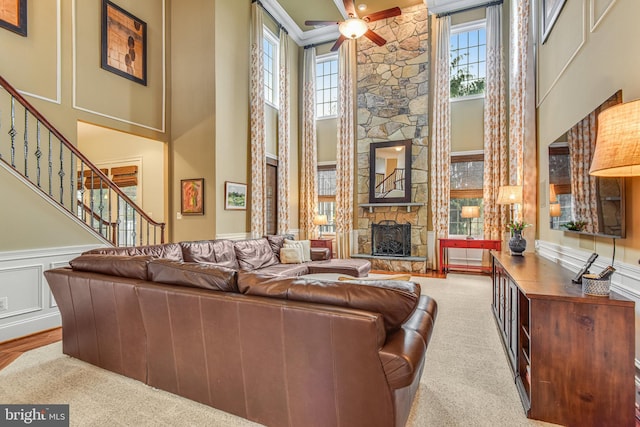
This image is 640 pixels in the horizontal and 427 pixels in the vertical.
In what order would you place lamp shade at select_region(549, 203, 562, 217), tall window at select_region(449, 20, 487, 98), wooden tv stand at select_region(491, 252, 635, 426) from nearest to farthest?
wooden tv stand at select_region(491, 252, 635, 426) → lamp shade at select_region(549, 203, 562, 217) → tall window at select_region(449, 20, 487, 98)

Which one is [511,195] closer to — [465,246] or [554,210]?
[554,210]

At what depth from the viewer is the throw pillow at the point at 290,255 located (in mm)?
4965

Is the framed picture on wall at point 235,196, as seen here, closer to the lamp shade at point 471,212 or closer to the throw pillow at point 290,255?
the throw pillow at point 290,255

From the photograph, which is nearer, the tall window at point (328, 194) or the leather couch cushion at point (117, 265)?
the leather couch cushion at point (117, 265)

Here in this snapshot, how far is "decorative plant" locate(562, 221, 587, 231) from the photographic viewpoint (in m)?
2.52

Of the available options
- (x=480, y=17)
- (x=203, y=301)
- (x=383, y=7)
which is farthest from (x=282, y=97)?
(x=203, y=301)

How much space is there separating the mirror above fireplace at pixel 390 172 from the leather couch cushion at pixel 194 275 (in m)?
5.56

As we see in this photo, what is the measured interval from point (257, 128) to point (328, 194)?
99.7 inches

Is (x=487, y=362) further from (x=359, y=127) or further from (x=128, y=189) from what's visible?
(x=128, y=189)

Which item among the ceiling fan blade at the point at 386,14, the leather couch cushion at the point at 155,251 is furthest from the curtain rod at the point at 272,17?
the leather couch cushion at the point at 155,251

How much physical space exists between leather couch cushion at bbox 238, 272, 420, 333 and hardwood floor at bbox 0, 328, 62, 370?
2525mm

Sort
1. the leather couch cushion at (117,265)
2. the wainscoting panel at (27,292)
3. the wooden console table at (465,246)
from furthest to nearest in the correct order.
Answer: the wooden console table at (465,246)
the wainscoting panel at (27,292)
the leather couch cushion at (117,265)

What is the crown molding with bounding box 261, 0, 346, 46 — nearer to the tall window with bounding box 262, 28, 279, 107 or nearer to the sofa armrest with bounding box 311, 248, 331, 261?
the tall window with bounding box 262, 28, 279, 107

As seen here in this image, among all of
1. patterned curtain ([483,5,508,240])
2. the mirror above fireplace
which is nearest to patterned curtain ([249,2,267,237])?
the mirror above fireplace
